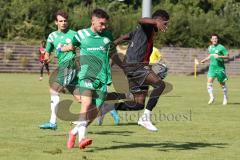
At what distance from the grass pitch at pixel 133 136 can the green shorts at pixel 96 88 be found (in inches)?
28.6

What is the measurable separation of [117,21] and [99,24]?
40.1 m

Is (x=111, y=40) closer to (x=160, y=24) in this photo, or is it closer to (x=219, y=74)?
(x=160, y=24)

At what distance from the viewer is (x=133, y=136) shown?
11.8m

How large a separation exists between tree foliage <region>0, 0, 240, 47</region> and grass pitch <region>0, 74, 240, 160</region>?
30559 mm

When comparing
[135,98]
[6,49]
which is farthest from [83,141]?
[6,49]

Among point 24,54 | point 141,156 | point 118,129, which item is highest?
point 141,156

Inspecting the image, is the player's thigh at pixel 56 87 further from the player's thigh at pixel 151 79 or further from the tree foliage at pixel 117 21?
the tree foliage at pixel 117 21

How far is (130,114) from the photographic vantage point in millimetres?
16312

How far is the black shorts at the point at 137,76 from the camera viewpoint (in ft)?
37.0

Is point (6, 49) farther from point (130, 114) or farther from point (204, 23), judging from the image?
point (130, 114)

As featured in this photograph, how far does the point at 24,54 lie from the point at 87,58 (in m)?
35.7

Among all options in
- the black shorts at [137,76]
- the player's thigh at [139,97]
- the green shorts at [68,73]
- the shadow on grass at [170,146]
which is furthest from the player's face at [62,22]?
the shadow on grass at [170,146]

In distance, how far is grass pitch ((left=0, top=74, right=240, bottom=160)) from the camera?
9430 mm

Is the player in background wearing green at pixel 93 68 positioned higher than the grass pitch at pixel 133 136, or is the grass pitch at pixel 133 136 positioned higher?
the player in background wearing green at pixel 93 68
